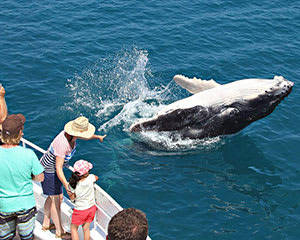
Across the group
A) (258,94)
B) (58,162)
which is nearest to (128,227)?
(58,162)

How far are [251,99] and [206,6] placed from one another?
16.3 metres

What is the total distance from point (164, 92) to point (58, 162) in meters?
11.3

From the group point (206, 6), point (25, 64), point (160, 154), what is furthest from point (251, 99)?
point (206, 6)

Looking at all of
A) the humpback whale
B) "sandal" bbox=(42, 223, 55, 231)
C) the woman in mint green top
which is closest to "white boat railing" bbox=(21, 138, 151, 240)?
"sandal" bbox=(42, 223, 55, 231)

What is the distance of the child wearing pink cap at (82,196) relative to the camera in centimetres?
787

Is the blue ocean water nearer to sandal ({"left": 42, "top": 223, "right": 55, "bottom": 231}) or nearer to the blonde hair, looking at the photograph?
sandal ({"left": 42, "top": 223, "right": 55, "bottom": 231})

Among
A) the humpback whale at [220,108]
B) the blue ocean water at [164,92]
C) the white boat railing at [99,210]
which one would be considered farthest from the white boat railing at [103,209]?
the humpback whale at [220,108]

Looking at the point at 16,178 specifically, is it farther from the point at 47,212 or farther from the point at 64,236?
the point at 64,236

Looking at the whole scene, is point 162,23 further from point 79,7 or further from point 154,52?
point 79,7

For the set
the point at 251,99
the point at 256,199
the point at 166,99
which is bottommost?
the point at 256,199

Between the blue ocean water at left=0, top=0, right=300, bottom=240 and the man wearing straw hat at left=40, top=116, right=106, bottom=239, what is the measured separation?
3956mm

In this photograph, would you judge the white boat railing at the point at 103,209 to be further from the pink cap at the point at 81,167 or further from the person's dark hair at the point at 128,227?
the person's dark hair at the point at 128,227

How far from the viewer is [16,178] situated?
281 inches

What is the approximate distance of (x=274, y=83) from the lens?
44.3 ft
